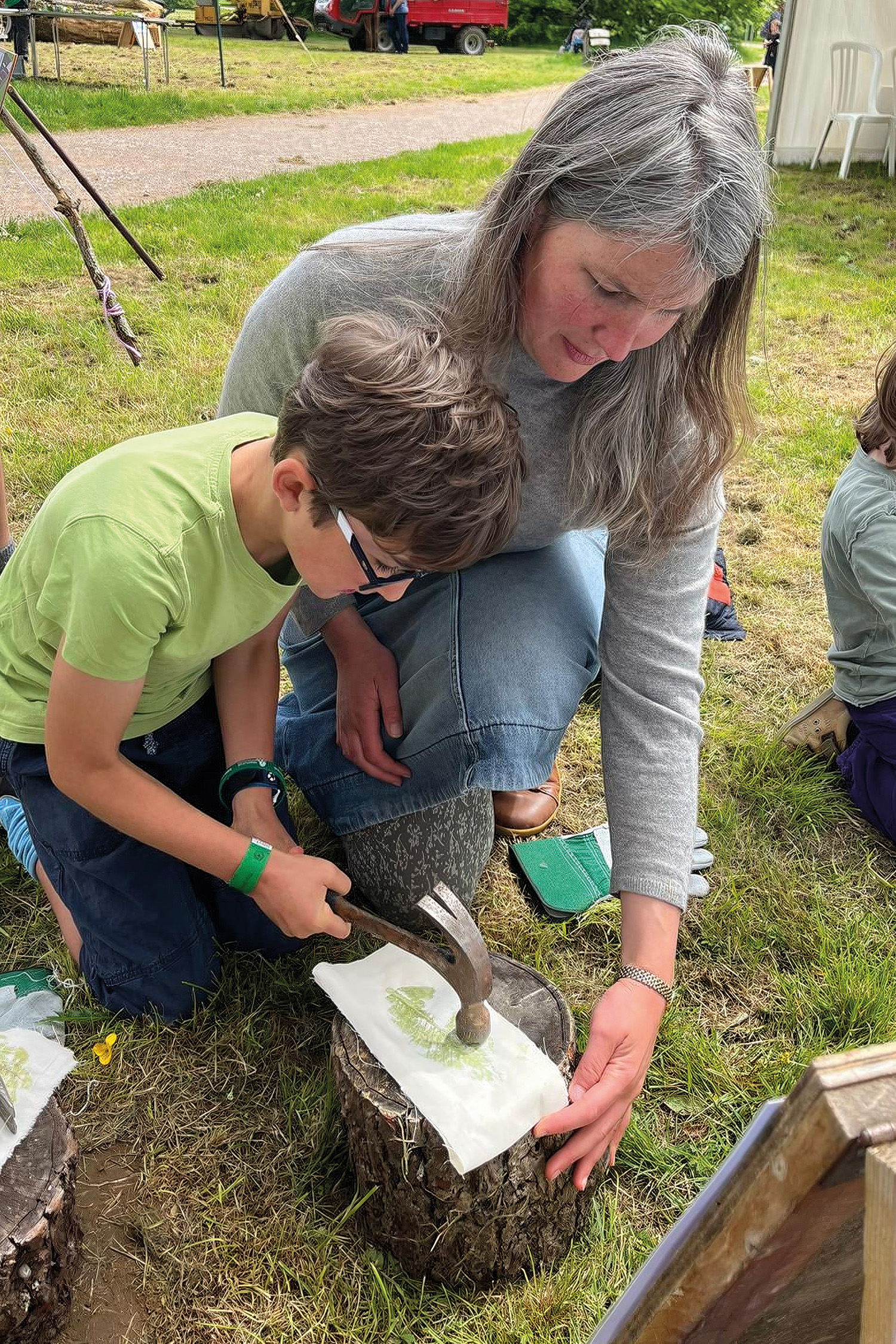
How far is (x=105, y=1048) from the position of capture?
1873 millimetres

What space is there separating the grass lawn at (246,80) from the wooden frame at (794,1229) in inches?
356

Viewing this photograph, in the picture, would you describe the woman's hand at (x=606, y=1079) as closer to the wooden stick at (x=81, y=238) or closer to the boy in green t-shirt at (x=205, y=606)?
the boy in green t-shirt at (x=205, y=606)

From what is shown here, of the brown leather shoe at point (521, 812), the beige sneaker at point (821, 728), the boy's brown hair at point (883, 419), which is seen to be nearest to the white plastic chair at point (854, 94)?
the boy's brown hair at point (883, 419)

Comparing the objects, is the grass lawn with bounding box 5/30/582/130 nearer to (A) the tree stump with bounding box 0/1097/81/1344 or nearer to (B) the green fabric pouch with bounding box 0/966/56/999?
(B) the green fabric pouch with bounding box 0/966/56/999

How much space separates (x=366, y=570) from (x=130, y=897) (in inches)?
31.9

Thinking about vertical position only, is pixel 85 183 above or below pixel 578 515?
above

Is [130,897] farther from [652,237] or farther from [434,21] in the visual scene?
[434,21]

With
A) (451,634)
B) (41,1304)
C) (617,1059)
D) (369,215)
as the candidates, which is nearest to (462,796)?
(451,634)

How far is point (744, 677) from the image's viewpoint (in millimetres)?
3047

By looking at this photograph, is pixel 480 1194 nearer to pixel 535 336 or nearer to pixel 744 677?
pixel 535 336

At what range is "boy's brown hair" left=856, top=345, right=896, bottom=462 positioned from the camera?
230 cm

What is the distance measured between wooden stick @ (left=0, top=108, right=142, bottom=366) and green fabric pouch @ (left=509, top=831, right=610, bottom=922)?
2255mm

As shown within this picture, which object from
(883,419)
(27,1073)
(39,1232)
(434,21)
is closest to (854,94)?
(883,419)

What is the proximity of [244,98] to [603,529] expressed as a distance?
1177 centimetres
